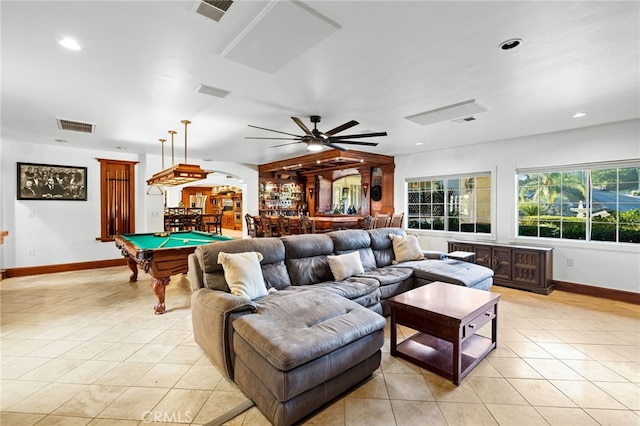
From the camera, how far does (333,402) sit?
209 centimetres

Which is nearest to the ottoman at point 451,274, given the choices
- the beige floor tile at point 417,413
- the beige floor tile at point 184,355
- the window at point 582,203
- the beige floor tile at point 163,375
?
the beige floor tile at point 417,413

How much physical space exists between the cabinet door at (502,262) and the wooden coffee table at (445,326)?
2534 mm

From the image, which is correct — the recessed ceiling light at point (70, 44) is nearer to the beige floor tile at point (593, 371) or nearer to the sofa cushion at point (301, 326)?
the sofa cushion at point (301, 326)

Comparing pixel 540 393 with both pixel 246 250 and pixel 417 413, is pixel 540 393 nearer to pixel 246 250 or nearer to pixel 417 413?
pixel 417 413

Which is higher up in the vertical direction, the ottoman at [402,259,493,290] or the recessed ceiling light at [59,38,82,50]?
the recessed ceiling light at [59,38,82,50]

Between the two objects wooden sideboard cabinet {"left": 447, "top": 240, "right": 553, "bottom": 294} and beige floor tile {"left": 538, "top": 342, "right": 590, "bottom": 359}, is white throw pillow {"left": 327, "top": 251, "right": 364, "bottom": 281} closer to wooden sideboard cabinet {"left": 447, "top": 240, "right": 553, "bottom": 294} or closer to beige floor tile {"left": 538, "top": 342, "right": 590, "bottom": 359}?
beige floor tile {"left": 538, "top": 342, "right": 590, "bottom": 359}

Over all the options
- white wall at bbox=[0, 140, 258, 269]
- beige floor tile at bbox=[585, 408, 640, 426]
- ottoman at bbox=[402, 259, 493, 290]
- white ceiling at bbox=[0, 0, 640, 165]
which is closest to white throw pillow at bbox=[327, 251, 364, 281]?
ottoman at bbox=[402, 259, 493, 290]

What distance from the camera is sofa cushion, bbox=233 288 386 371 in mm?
1804

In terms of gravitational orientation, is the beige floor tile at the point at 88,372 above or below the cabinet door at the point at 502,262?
below

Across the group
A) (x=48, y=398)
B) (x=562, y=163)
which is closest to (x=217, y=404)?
(x=48, y=398)

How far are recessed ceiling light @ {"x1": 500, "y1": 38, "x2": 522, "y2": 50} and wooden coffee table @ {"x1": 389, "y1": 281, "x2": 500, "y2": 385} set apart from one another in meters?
2.13

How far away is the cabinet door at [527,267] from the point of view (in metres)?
4.72

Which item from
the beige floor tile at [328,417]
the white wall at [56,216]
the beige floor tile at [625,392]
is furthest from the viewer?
the white wall at [56,216]

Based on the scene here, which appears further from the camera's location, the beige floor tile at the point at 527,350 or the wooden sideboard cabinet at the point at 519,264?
the wooden sideboard cabinet at the point at 519,264
